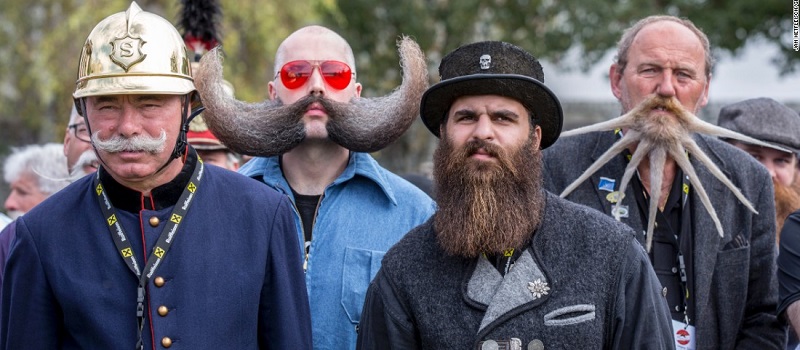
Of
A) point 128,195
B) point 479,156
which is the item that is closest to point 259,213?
point 128,195

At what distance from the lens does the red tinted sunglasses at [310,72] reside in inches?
191

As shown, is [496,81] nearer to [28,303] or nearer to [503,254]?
[503,254]

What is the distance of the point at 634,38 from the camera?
16.6 ft

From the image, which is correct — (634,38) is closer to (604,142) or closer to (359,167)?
(604,142)

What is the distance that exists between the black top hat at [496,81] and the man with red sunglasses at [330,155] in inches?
30.7

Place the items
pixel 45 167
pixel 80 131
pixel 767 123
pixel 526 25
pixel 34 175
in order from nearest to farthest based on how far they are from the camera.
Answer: pixel 80 131 → pixel 767 123 → pixel 45 167 → pixel 34 175 → pixel 526 25

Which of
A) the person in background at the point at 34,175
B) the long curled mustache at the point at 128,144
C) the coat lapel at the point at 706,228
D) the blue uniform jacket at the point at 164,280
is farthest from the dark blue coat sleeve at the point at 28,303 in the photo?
the person in background at the point at 34,175

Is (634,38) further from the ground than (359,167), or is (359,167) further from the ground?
(634,38)

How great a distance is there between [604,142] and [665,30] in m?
0.58

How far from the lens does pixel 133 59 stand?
3.71 m

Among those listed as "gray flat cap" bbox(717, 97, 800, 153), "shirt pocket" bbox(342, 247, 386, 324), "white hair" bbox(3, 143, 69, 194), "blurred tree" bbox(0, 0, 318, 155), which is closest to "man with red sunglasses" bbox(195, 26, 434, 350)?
"shirt pocket" bbox(342, 247, 386, 324)

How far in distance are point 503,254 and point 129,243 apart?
50.6 inches

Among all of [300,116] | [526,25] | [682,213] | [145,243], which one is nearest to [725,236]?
[682,213]

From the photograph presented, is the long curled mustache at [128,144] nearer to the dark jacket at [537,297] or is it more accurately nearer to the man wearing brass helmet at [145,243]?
the man wearing brass helmet at [145,243]
